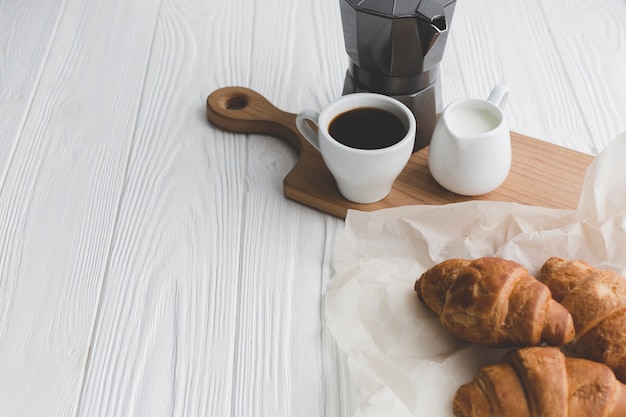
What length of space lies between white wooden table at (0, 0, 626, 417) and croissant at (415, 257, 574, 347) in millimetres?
183

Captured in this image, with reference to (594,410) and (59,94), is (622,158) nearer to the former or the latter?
(594,410)

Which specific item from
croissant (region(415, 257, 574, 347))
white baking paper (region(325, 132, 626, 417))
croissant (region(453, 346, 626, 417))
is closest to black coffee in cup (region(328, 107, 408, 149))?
white baking paper (region(325, 132, 626, 417))

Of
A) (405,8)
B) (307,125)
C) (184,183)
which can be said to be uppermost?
(405,8)

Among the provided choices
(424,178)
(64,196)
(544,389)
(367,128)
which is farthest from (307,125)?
(544,389)

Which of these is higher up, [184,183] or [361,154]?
[361,154]

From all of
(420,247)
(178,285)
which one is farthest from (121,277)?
(420,247)

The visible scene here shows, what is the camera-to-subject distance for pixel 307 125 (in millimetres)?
1220

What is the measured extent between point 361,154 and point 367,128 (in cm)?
8

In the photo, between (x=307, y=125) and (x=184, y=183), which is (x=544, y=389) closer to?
(x=307, y=125)

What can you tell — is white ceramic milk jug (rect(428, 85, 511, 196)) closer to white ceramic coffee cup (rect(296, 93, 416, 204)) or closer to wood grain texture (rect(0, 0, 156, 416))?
white ceramic coffee cup (rect(296, 93, 416, 204))

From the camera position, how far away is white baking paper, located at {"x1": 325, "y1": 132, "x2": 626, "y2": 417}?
0.98m

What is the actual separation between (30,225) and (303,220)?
453mm

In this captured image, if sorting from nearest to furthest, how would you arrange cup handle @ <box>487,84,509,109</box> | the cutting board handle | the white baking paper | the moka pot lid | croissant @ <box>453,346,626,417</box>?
croissant @ <box>453,346,626,417</box> < the white baking paper < the moka pot lid < cup handle @ <box>487,84,509,109</box> < the cutting board handle

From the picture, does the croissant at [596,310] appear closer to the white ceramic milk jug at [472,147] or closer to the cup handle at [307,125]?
the white ceramic milk jug at [472,147]
